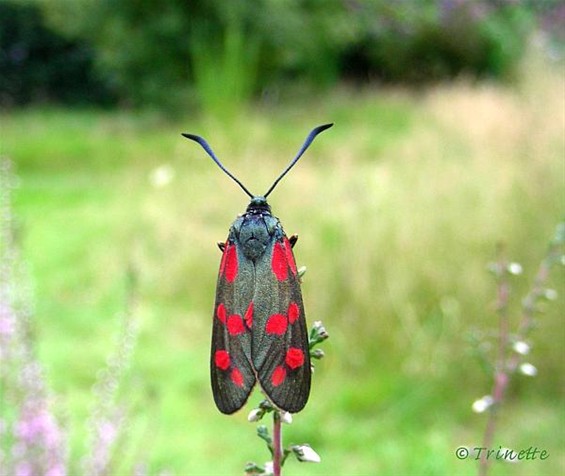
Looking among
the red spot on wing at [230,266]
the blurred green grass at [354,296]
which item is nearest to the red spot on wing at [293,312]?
the red spot on wing at [230,266]

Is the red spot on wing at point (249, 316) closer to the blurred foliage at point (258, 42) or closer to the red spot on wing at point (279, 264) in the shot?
the red spot on wing at point (279, 264)

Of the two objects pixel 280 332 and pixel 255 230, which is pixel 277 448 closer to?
pixel 280 332

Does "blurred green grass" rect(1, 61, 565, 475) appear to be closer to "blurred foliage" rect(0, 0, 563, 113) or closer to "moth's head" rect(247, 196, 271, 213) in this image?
"moth's head" rect(247, 196, 271, 213)

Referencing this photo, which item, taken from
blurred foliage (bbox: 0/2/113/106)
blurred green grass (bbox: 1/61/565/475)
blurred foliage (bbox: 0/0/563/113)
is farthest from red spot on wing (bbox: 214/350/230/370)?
blurred foliage (bbox: 0/2/113/106)

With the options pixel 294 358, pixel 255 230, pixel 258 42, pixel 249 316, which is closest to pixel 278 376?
pixel 294 358

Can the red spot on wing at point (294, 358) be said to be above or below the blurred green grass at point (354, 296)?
below

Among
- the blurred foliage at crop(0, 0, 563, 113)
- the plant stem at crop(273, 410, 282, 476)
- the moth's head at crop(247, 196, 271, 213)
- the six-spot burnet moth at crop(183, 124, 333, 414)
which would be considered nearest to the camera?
the plant stem at crop(273, 410, 282, 476)
